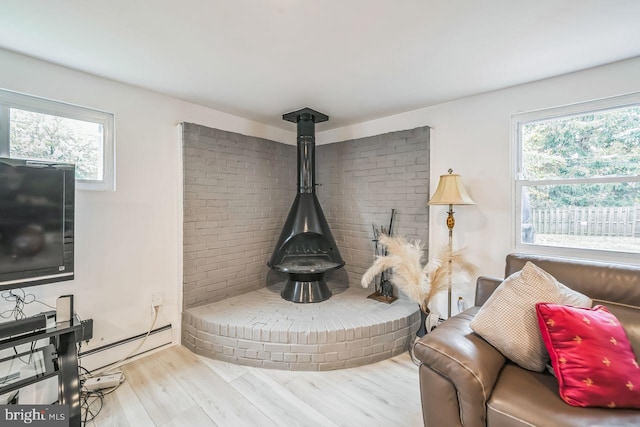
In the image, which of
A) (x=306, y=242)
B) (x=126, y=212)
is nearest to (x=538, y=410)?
(x=306, y=242)

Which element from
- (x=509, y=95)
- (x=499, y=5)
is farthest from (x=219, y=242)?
(x=509, y=95)

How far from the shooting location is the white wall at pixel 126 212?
6.35 feet

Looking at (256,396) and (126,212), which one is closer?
(256,396)

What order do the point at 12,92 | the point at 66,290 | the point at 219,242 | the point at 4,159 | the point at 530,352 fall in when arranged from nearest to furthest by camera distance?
the point at 530,352 → the point at 4,159 → the point at 12,92 → the point at 66,290 → the point at 219,242

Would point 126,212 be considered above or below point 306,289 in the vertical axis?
above

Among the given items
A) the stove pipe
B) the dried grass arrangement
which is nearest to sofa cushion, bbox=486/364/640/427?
the dried grass arrangement

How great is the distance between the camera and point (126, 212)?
2.26 m

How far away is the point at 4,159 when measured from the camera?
4.83 feet

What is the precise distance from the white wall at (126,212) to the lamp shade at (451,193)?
2279 mm

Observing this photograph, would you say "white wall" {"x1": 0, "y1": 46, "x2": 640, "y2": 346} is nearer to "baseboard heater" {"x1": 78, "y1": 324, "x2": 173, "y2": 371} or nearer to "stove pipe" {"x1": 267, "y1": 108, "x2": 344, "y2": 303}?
"baseboard heater" {"x1": 78, "y1": 324, "x2": 173, "y2": 371}

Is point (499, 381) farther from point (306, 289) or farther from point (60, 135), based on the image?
point (60, 135)

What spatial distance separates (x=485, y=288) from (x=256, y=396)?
171 cm

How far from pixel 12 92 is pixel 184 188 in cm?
119

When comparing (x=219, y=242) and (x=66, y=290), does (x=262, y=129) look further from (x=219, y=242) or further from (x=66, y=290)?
(x=66, y=290)
